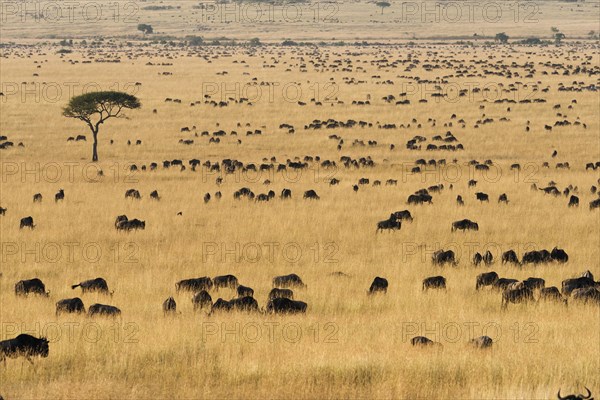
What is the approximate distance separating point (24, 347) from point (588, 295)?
9.62 metres

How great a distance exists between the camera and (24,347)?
36.3 ft

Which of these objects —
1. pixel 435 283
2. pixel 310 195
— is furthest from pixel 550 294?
pixel 310 195

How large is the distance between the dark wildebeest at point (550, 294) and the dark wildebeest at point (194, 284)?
6040 millimetres

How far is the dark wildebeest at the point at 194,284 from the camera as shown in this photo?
55.0ft

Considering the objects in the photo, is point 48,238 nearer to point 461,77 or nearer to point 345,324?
point 345,324

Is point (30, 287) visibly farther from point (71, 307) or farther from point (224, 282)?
point (224, 282)

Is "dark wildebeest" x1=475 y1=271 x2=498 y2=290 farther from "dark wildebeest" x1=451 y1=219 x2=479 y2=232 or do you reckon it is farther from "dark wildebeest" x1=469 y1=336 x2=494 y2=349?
"dark wildebeest" x1=451 y1=219 x2=479 y2=232

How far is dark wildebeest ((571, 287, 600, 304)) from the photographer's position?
15.7 meters

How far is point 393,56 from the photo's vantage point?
117000 millimetres

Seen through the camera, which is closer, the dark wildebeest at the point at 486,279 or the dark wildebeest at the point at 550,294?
the dark wildebeest at the point at 550,294

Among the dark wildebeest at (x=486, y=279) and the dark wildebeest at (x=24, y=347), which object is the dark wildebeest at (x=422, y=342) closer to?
the dark wildebeest at (x=24, y=347)

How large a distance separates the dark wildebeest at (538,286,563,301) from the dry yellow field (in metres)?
0.36

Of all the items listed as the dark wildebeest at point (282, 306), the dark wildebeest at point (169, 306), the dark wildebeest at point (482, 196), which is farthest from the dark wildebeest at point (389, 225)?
the dark wildebeest at point (169, 306)

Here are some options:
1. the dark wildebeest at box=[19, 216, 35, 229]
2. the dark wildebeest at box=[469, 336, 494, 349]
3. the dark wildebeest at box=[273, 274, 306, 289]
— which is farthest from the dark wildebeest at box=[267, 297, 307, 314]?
the dark wildebeest at box=[19, 216, 35, 229]
